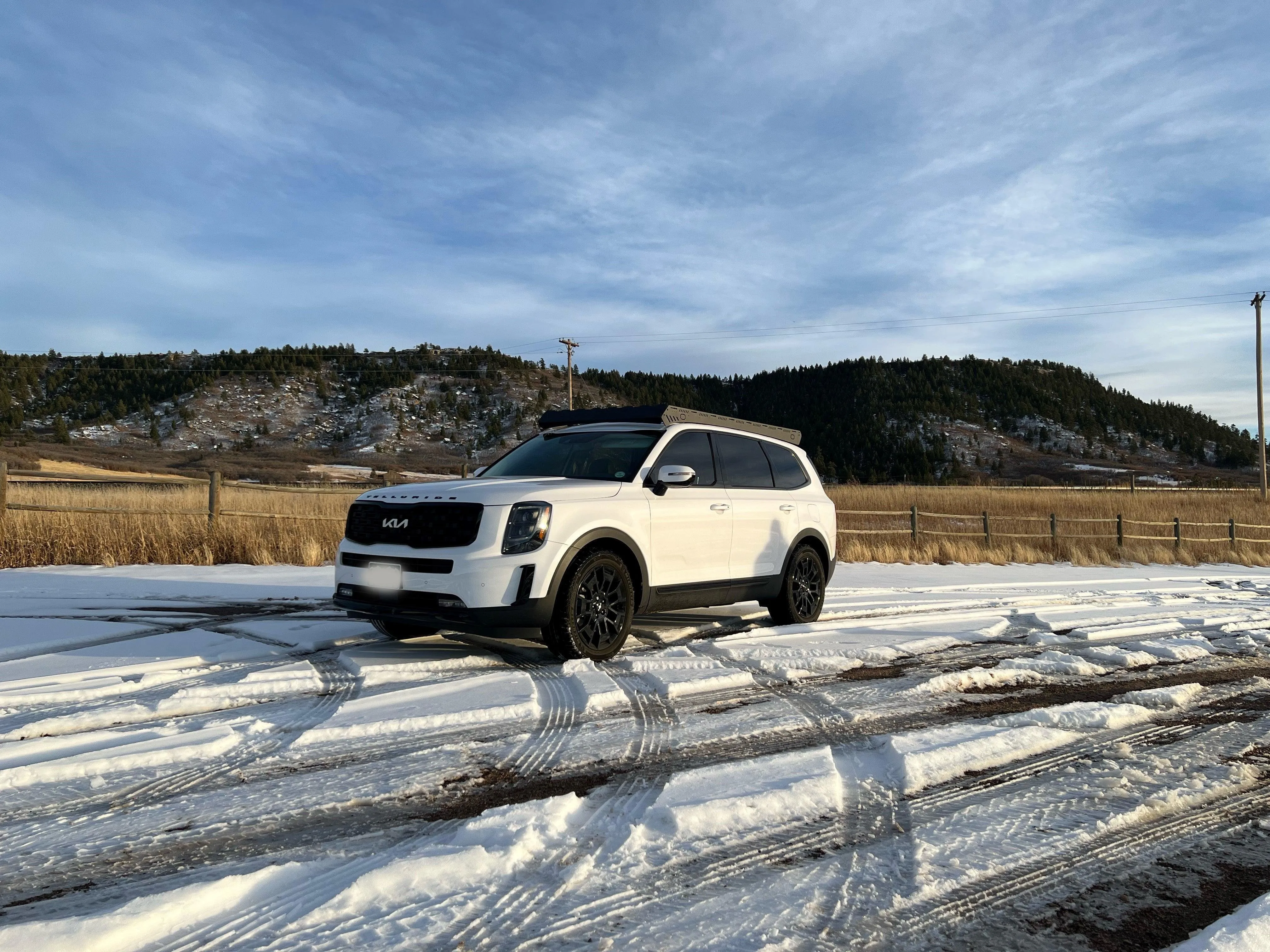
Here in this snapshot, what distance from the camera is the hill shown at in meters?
95.6

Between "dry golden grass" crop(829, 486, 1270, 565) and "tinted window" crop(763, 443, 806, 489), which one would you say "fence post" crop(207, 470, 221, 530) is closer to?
"tinted window" crop(763, 443, 806, 489)

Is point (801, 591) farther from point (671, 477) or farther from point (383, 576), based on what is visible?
point (383, 576)

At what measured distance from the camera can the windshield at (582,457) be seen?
6789mm

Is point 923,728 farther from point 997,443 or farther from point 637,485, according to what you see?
point 997,443

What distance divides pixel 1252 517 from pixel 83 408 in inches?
4106

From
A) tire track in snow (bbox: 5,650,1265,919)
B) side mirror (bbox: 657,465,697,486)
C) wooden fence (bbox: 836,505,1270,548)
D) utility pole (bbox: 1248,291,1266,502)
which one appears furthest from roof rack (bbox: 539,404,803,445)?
utility pole (bbox: 1248,291,1266,502)

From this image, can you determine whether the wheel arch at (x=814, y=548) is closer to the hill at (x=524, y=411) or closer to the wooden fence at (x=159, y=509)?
the wooden fence at (x=159, y=509)

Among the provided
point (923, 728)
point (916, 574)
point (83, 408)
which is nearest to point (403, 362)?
point (83, 408)

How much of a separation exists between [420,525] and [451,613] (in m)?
0.68

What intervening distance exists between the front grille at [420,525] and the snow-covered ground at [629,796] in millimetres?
794

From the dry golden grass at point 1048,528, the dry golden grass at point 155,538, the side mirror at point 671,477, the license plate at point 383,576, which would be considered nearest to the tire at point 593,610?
the side mirror at point 671,477

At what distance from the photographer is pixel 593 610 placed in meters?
6.08

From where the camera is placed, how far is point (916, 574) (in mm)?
13977

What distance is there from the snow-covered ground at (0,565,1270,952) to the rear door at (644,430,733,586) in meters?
0.62
